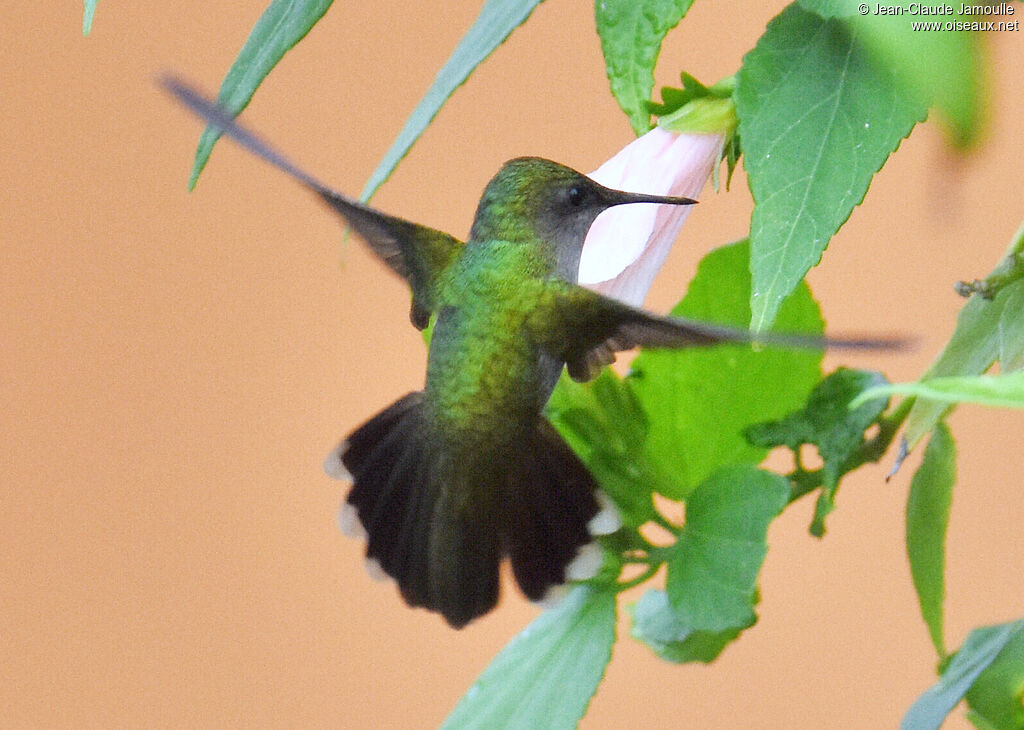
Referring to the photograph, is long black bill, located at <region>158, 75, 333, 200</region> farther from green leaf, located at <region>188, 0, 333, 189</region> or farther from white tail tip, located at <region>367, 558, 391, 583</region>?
white tail tip, located at <region>367, 558, 391, 583</region>

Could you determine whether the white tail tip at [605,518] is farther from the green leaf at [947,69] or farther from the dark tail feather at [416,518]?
the green leaf at [947,69]

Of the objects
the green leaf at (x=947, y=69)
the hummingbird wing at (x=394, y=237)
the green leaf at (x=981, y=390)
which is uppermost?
the hummingbird wing at (x=394, y=237)

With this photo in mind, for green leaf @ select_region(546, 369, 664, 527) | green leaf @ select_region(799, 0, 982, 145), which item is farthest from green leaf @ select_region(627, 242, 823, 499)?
green leaf @ select_region(799, 0, 982, 145)

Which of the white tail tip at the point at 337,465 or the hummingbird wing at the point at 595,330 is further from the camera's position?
the white tail tip at the point at 337,465

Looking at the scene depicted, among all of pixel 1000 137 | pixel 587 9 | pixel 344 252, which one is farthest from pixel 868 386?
pixel 587 9

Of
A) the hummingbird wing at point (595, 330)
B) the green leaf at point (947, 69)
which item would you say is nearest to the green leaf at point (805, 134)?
the hummingbird wing at point (595, 330)

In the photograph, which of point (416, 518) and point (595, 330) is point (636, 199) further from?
point (416, 518)

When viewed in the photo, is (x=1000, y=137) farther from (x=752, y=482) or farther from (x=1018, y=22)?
(x=752, y=482)
